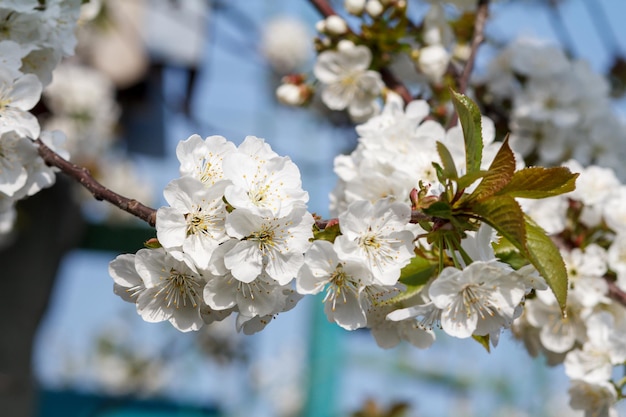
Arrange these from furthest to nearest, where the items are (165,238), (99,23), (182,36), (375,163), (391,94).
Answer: (182,36) < (99,23) < (391,94) < (375,163) < (165,238)

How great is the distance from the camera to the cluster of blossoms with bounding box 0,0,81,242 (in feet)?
3.51

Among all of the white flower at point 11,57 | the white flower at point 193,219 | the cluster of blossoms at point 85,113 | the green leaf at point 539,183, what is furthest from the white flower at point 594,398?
the cluster of blossoms at point 85,113

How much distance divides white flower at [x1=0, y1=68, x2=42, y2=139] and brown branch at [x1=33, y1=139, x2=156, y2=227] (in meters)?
0.05

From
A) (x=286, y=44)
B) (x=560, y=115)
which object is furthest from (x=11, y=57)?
(x=286, y=44)

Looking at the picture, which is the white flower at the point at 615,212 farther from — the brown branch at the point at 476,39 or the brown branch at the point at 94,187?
the brown branch at the point at 94,187

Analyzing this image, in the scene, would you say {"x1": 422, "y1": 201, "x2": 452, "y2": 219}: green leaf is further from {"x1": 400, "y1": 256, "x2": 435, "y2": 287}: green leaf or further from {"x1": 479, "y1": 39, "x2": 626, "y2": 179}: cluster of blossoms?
{"x1": 479, "y1": 39, "x2": 626, "y2": 179}: cluster of blossoms

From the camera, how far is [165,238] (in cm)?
90

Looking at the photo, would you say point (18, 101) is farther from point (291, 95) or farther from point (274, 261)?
Answer: point (291, 95)

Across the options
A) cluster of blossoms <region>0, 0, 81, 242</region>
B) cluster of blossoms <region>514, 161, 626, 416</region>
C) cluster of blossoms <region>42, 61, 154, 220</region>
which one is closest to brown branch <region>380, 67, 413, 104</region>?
cluster of blossoms <region>514, 161, 626, 416</region>

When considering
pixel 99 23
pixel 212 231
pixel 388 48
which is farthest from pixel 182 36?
pixel 212 231

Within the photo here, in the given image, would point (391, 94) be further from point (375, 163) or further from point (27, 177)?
point (27, 177)

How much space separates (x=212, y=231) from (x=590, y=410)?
76 cm

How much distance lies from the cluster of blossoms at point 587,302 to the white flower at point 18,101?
0.75 m

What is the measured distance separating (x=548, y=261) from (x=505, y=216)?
0.25ft
